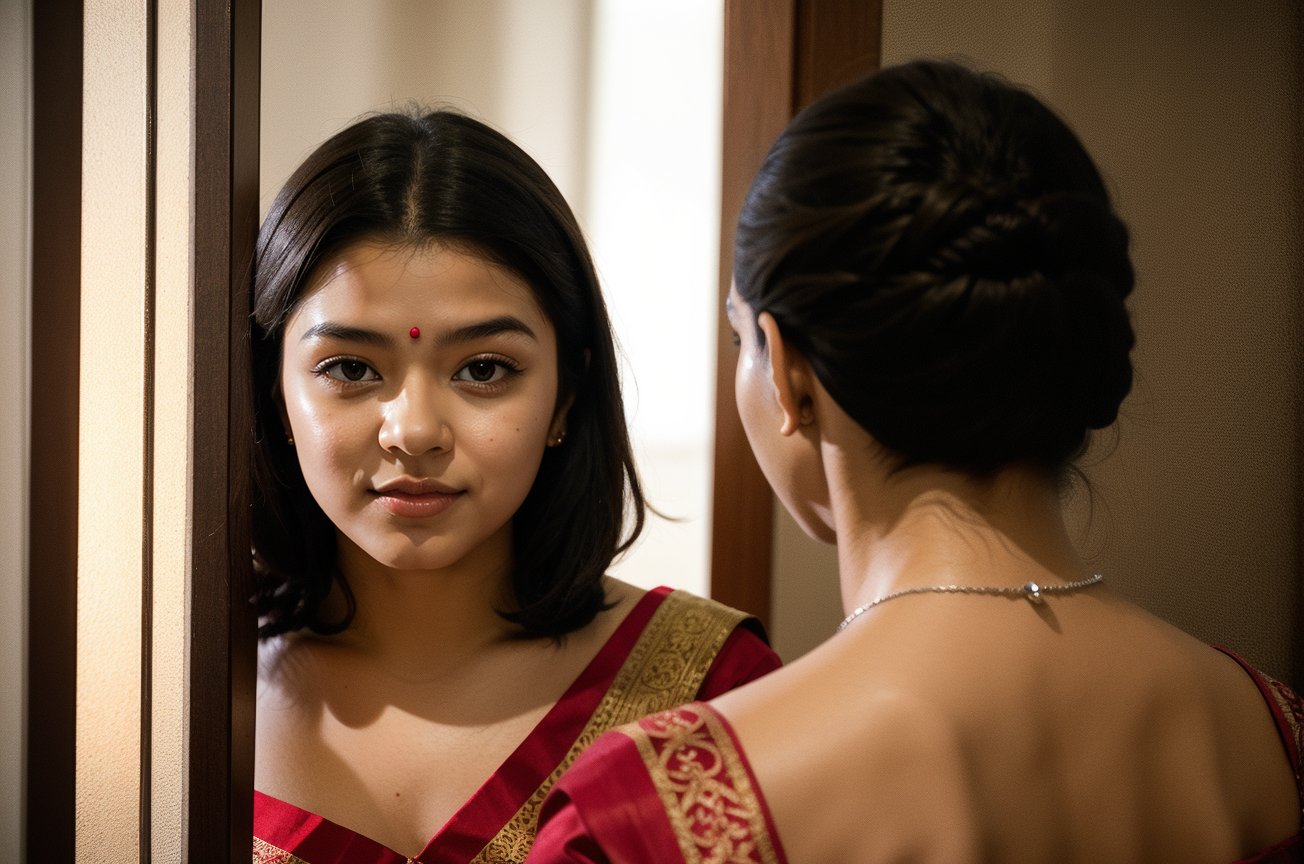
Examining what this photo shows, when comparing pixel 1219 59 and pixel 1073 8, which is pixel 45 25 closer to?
pixel 1073 8

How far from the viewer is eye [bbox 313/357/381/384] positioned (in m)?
1.29

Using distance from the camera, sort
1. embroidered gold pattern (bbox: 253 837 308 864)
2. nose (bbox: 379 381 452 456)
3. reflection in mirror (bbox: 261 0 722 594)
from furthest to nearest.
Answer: reflection in mirror (bbox: 261 0 722 594) → embroidered gold pattern (bbox: 253 837 308 864) → nose (bbox: 379 381 452 456)

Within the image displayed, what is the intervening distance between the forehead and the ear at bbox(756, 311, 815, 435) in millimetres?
403

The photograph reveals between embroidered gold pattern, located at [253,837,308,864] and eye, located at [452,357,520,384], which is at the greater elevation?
eye, located at [452,357,520,384]

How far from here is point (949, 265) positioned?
90 cm

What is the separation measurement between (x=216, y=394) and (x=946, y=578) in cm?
66

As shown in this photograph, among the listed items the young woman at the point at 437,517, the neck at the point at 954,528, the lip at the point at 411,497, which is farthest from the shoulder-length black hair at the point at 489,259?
the neck at the point at 954,528

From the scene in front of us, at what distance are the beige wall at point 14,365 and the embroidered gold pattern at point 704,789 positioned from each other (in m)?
0.64

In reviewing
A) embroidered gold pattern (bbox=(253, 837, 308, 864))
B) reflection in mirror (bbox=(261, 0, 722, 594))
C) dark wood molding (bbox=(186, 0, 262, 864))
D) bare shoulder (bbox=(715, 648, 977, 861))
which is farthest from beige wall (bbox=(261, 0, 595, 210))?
bare shoulder (bbox=(715, 648, 977, 861))

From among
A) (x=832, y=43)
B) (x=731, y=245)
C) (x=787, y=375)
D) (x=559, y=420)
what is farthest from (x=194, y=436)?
(x=832, y=43)

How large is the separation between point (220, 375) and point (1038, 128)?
0.73m

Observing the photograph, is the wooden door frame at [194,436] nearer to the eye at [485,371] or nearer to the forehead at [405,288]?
the forehead at [405,288]

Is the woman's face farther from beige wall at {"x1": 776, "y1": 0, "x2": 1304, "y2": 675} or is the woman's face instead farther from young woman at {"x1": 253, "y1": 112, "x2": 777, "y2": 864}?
beige wall at {"x1": 776, "y1": 0, "x2": 1304, "y2": 675}

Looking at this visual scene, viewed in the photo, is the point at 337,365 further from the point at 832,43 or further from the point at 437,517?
the point at 832,43
